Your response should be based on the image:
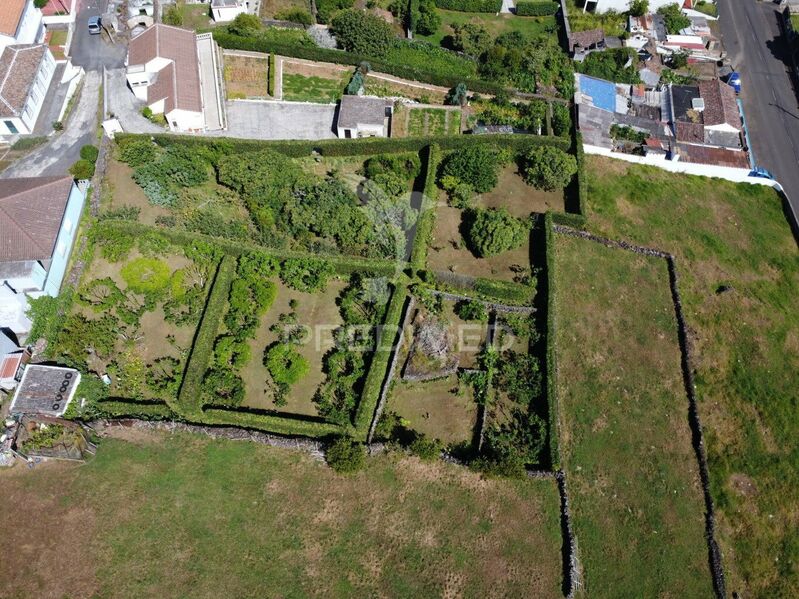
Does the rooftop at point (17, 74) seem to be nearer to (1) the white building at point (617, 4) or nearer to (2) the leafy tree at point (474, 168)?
(2) the leafy tree at point (474, 168)

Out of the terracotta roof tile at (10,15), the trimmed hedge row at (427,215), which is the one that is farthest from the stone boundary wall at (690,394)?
the terracotta roof tile at (10,15)

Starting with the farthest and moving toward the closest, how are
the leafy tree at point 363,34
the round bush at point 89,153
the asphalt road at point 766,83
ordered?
1. the leafy tree at point 363,34
2. the asphalt road at point 766,83
3. the round bush at point 89,153

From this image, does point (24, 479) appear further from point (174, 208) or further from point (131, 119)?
point (131, 119)

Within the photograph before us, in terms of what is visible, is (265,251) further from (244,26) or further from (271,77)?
(244,26)

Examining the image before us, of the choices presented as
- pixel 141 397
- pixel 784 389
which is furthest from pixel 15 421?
pixel 784 389

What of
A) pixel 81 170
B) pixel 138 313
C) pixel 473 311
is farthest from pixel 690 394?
pixel 81 170

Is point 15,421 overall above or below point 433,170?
below
